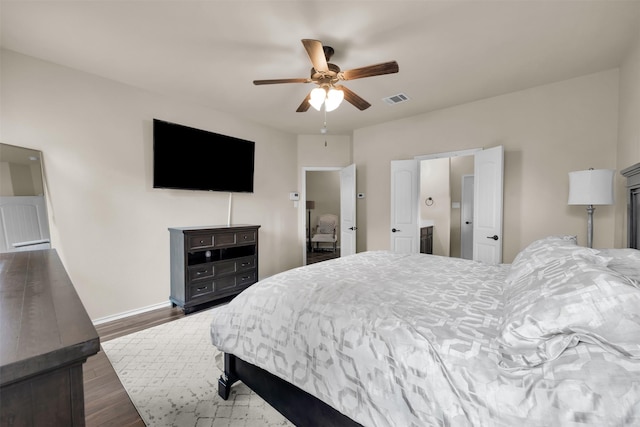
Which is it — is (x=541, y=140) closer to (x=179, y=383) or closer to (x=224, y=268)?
(x=224, y=268)

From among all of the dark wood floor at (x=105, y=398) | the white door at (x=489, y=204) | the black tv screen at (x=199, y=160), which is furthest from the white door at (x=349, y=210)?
the dark wood floor at (x=105, y=398)

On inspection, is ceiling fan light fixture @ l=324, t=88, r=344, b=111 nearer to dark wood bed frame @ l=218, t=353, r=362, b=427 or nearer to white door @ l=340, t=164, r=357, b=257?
dark wood bed frame @ l=218, t=353, r=362, b=427

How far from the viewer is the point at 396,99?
3.53 m

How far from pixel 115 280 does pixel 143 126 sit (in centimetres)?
183

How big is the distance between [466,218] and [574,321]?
5286mm

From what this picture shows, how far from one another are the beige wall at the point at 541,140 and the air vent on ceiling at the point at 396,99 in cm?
74

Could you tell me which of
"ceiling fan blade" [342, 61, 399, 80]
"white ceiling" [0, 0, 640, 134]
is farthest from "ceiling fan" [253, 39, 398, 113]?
"white ceiling" [0, 0, 640, 134]

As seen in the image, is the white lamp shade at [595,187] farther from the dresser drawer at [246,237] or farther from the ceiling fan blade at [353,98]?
the dresser drawer at [246,237]

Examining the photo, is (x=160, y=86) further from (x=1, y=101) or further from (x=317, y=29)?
(x=317, y=29)

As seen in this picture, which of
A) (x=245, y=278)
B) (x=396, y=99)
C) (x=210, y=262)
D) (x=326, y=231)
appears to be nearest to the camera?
(x=210, y=262)

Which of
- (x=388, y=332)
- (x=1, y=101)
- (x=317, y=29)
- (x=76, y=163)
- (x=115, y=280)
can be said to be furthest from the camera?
(x=115, y=280)

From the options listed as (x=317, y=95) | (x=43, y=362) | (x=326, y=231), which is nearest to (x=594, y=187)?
(x=317, y=95)

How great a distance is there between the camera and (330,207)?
8602 mm

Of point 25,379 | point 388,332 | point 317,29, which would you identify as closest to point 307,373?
point 388,332
